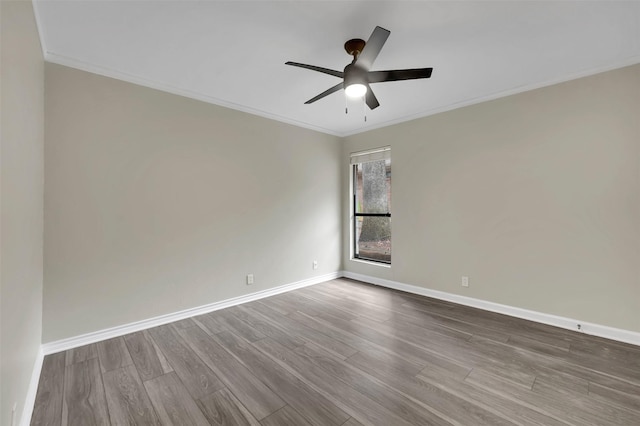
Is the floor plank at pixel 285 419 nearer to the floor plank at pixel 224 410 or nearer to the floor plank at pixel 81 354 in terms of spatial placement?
the floor plank at pixel 224 410

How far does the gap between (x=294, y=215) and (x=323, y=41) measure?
8.21 ft

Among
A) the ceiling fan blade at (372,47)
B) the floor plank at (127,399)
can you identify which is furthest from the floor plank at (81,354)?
the ceiling fan blade at (372,47)

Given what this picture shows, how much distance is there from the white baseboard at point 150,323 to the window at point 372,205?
52.9 inches

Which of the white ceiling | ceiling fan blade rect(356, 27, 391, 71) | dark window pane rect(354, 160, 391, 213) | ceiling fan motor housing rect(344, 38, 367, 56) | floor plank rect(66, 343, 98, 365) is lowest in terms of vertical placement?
floor plank rect(66, 343, 98, 365)

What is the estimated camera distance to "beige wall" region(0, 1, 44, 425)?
120 cm

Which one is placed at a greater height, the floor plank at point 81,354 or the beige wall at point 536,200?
the beige wall at point 536,200

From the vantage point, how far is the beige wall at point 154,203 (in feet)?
8.00

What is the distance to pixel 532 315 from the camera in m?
3.00

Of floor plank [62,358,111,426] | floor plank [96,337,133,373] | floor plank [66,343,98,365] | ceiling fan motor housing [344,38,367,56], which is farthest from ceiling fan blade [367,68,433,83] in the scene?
floor plank [66,343,98,365]

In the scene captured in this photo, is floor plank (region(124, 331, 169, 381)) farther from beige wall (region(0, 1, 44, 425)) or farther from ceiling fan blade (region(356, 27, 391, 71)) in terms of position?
ceiling fan blade (region(356, 27, 391, 71))

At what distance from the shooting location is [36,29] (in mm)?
1951

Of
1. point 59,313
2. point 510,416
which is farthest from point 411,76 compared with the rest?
point 59,313

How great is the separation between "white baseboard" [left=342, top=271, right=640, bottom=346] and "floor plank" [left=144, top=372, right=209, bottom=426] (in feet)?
10.2

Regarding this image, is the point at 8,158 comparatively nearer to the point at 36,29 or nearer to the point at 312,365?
the point at 36,29
